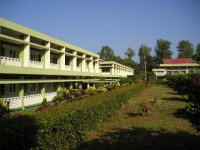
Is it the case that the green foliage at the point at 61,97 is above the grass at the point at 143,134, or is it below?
above

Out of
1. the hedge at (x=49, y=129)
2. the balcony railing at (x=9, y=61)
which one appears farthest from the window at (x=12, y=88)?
the hedge at (x=49, y=129)

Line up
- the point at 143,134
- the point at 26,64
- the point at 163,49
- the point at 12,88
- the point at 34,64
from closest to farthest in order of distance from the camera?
1. the point at 143,134
2. the point at 26,64
3. the point at 12,88
4. the point at 34,64
5. the point at 163,49

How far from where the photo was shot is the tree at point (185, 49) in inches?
5527

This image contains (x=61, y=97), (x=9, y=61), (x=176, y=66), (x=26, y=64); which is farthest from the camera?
(x=176, y=66)

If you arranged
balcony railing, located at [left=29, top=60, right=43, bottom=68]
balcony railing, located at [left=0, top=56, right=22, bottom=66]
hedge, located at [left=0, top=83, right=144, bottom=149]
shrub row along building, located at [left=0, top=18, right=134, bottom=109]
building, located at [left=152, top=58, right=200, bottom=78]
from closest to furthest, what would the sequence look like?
hedge, located at [left=0, top=83, right=144, bottom=149] < balcony railing, located at [left=0, top=56, right=22, bottom=66] < shrub row along building, located at [left=0, top=18, right=134, bottom=109] < balcony railing, located at [left=29, top=60, right=43, bottom=68] < building, located at [left=152, top=58, right=200, bottom=78]

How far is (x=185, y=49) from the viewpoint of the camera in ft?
464

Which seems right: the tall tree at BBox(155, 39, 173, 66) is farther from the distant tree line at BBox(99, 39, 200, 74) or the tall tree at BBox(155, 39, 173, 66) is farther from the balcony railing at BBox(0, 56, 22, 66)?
the balcony railing at BBox(0, 56, 22, 66)

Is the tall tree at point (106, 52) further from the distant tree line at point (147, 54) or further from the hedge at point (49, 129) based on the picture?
the hedge at point (49, 129)

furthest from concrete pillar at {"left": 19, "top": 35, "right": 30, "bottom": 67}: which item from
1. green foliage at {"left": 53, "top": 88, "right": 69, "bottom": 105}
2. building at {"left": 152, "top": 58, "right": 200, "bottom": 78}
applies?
building at {"left": 152, "top": 58, "right": 200, "bottom": 78}

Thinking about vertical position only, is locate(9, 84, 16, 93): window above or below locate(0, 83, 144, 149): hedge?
above

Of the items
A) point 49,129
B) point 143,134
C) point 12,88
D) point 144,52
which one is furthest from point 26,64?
point 144,52

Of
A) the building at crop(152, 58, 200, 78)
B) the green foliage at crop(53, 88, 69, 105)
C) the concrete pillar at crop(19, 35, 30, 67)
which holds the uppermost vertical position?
the building at crop(152, 58, 200, 78)

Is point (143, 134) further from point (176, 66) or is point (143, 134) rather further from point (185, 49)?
point (185, 49)

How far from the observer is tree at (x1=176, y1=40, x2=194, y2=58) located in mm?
140375
